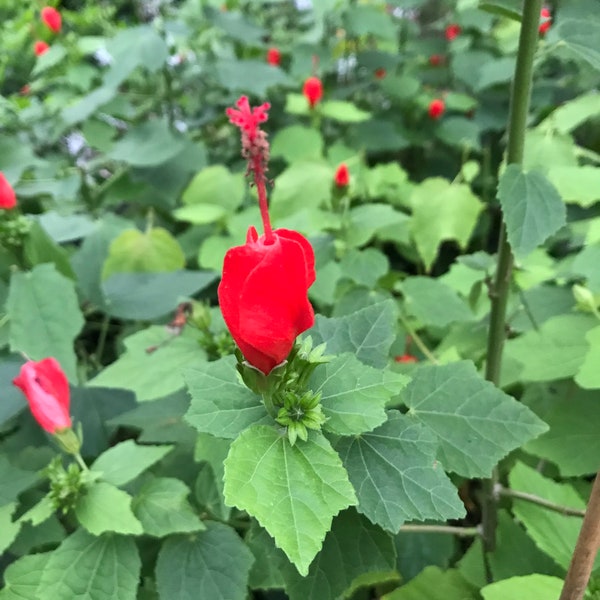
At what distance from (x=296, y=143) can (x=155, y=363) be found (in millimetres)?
980

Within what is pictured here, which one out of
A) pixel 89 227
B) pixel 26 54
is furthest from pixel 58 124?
pixel 26 54

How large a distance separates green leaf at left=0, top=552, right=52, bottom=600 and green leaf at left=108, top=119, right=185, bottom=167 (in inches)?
40.2

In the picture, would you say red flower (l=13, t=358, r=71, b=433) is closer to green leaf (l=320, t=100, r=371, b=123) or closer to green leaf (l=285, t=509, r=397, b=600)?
green leaf (l=285, t=509, r=397, b=600)

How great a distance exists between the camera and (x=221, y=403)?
1.54ft

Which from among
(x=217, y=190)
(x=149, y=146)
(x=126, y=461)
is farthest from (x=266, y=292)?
(x=149, y=146)

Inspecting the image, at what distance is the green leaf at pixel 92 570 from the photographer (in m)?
0.59

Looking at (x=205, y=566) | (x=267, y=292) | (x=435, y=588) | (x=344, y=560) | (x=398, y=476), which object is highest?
(x=267, y=292)

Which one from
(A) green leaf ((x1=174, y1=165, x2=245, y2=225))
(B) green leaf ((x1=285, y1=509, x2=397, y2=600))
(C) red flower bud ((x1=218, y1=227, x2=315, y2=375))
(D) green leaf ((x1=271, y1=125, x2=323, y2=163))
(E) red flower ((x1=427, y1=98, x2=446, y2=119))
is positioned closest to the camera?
(C) red flower bud ((x1=218, y1=227, x2=315, y2=375))

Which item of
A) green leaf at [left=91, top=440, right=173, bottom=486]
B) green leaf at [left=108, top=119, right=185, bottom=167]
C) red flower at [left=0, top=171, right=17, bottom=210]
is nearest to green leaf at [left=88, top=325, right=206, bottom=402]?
green leaf at [left=91, top=440, right=173, bottom=486]

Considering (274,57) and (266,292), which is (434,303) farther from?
(274,57)

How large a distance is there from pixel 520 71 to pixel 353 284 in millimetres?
500

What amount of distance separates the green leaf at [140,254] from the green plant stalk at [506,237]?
79cm

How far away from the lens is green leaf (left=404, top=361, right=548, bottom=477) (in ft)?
1.77

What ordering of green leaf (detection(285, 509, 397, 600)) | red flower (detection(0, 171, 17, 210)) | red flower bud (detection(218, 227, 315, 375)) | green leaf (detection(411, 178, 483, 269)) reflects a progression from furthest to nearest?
green leaf (detection(411, 178, 483, 269)) → red flower (detection(0, 171, 17, 210)) → green leaf (detection(285, 509, 397, 600)) → red flower bud (detection(218, 227, 315, 375))
